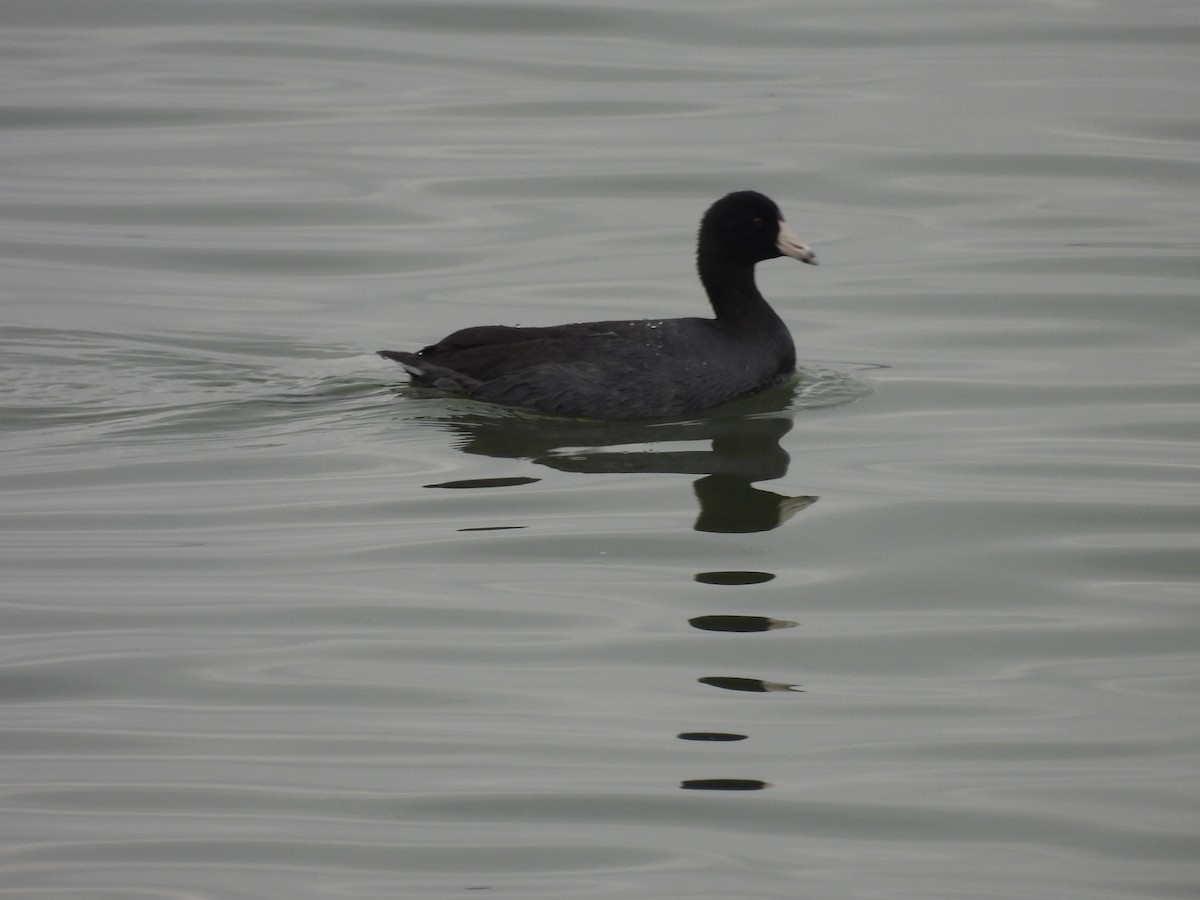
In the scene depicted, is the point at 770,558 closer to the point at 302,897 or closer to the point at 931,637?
the point at 931,637

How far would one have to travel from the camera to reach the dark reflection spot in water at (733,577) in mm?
6762

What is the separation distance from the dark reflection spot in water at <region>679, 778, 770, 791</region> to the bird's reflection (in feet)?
7.55

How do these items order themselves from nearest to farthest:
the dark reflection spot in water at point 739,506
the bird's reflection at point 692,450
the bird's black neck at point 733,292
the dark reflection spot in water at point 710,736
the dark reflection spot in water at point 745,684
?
the dark reflection spot in water at point 710,736, the dark reflection spot in water at point 745,684, the dark reflection spot in water at point 739,506, the bird's reflection at point 692,450, the bird's black neck at point 733,292

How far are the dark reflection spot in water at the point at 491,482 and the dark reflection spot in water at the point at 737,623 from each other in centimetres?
188

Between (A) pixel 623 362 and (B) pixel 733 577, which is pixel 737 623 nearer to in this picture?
(B) pixel 733 577

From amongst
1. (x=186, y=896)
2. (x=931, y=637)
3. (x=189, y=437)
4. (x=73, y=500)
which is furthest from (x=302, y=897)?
(x=189, y=437)

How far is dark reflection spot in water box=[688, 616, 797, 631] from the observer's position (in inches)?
247

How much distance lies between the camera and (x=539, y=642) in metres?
6.24

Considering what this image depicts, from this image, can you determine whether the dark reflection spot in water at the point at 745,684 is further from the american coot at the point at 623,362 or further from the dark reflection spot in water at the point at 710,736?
the american coot at the point at 623,362

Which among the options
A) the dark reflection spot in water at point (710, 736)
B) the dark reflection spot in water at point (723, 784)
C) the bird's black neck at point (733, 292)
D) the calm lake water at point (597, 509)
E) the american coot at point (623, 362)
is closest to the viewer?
the calm lake water at point (597, 509)

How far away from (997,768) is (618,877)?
125 centimetres

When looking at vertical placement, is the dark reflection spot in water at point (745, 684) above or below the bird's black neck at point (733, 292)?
below

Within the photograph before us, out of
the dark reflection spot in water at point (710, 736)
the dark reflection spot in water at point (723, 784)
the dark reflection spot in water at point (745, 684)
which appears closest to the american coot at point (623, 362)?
the dark reflection spot in water at point (745, 684)

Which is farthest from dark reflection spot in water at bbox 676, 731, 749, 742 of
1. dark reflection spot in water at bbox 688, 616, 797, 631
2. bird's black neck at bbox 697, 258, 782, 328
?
bird's black neck at bbox 697, 258, 782, 328
